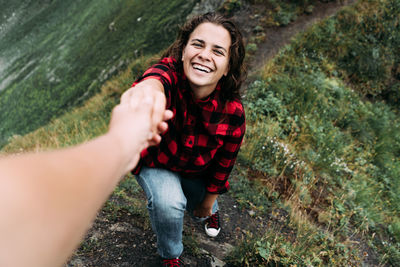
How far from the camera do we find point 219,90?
6.44 ft

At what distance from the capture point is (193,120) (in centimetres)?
186

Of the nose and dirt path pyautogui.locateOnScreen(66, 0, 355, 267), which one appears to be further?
dirt path pyautogui.locateOnScreen(66, 0, 355, 267)

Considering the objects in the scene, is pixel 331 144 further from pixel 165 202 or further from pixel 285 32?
pixel 285 32

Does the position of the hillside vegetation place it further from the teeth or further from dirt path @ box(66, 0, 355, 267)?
the teeth

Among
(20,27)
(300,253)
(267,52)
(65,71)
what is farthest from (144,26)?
(20,27)

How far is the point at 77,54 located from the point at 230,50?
52.8 ft

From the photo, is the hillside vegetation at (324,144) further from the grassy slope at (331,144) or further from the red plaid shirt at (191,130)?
the red plaid shirt at (191,130)

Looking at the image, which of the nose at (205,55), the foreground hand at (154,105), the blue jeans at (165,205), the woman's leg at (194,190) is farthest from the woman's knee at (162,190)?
the nose at (205,55)

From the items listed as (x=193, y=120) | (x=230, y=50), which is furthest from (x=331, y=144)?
(x=193, y=120)

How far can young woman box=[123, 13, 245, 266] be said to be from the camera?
1.77 meters

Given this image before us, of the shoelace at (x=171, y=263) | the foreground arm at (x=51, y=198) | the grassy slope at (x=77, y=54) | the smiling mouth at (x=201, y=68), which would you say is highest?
the foreground arm at (x=51, y=198)

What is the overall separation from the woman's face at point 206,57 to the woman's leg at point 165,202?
64 centimetres

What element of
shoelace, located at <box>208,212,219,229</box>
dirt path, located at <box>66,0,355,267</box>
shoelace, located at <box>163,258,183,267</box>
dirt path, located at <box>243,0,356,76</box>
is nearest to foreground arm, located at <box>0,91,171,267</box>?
shoelace, located at <box>163,258,183,267</box>

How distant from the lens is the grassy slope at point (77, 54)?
36.4 feet
